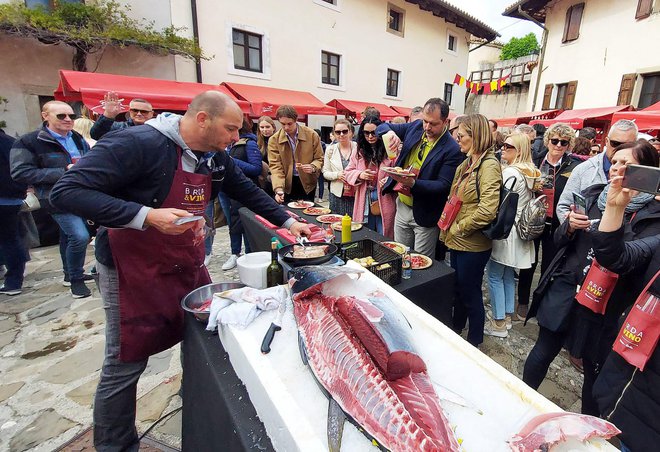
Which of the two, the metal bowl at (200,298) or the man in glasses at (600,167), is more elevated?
the man in glasses at (600,167)

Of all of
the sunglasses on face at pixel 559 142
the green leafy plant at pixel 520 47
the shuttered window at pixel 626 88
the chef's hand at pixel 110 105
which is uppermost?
the green leafy plant at pixel 520 47

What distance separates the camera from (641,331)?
1353mm

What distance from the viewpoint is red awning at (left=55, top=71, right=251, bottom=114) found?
245 inches

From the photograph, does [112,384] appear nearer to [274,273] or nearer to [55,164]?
[274,273]

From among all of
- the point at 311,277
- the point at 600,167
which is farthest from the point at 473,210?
the point at 311,277

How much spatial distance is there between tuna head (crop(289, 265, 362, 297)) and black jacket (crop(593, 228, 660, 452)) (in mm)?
1205

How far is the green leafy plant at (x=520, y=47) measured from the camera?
3232cm

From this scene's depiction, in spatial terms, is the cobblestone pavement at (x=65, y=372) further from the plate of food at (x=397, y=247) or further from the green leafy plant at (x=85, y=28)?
the green leafy plant at (x=85, y=28)

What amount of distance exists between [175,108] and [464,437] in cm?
820

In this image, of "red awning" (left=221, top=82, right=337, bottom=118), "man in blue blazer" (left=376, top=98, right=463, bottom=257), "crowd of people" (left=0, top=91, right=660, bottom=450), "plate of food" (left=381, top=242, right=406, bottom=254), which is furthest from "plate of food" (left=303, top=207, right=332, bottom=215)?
"red awning" (left=221, top=82, right=337, bottom=118)

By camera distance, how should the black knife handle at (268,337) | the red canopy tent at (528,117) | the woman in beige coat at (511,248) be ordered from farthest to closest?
1. the red canopy tent at (528,117)
2. the woman in beige coat at (511,248)
3. the black knife handle at (268,337)

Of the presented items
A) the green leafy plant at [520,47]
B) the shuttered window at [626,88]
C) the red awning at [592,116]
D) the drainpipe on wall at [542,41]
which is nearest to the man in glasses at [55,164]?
the red awning at [592,116]

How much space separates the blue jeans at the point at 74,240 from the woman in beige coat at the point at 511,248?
4.49m

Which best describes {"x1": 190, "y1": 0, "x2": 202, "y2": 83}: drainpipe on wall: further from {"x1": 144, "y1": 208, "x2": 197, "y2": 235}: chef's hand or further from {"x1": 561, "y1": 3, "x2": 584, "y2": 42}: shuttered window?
{"x1": 561, "y1": 3, "x2": 584, "y2": 42}: shuttered window
